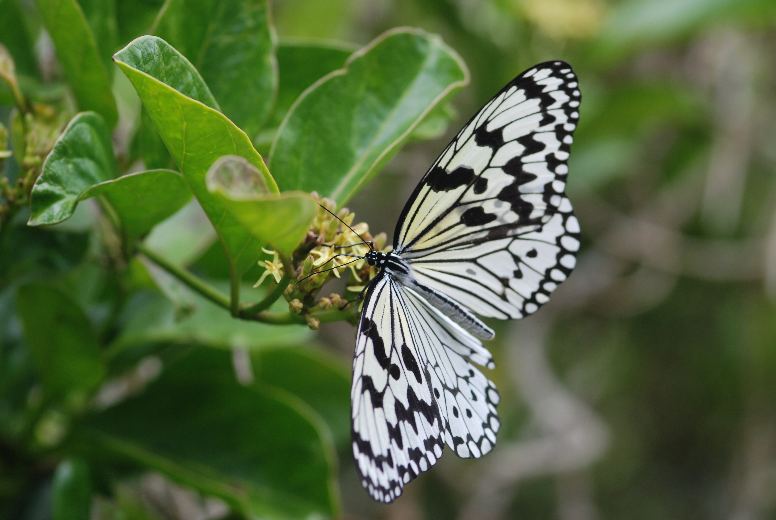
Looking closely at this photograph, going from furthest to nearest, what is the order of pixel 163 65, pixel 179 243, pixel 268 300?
pixel 179 243 < pixel 268 300 < pixel 163 65

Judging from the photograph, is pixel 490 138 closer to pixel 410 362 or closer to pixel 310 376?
pixel 410 362

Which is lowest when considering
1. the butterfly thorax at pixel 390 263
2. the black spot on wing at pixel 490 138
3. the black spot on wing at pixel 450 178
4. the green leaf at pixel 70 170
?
the butterfly thorax at pixel 390 263

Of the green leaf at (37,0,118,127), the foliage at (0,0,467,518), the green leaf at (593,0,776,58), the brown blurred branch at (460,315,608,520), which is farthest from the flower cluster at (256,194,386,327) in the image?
the green leaf at (593,0,776,58)

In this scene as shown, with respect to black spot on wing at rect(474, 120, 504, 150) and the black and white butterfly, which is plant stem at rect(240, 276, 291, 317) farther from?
black spot on wing at rect(474, 120, 504, 150)

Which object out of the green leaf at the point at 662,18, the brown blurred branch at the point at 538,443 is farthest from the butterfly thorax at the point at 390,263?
the green leaf at the point at 662,18

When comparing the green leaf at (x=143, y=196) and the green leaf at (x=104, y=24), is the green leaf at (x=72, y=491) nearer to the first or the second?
the green leaf at (x=143, y=196)

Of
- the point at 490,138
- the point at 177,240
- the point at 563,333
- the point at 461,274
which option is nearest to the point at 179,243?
the point at 177,240
